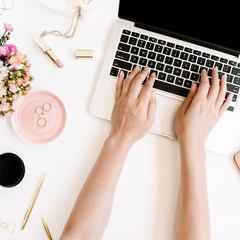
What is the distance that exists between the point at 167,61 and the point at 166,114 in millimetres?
151

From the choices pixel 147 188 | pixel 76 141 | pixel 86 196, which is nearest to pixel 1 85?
pixel 76 141

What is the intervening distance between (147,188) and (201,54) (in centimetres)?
41

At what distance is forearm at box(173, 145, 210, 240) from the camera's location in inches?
26.5

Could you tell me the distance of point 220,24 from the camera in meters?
0.67

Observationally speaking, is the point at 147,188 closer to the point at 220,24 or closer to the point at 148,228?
the point at 148,228

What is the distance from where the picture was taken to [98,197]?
2.21 feet

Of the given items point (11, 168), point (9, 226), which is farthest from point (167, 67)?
point (9, 226)

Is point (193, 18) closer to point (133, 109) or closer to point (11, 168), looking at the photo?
point (133, 109)

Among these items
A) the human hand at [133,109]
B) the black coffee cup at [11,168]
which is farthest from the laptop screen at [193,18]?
the black coffee cup at [11,168]

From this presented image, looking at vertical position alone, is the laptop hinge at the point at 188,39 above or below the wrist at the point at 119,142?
above

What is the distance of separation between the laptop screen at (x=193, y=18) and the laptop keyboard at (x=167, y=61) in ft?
0.14

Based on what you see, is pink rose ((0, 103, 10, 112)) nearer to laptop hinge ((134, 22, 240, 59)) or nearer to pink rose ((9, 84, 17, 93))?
pink rose ((9, 84, 17, 93))

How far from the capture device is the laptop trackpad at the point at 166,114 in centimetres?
74

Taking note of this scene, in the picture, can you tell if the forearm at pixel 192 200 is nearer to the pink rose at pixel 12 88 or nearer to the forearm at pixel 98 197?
the forearm at pixel 98 197
